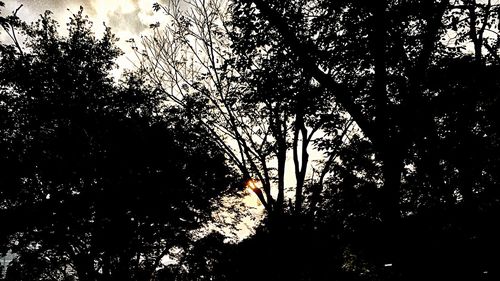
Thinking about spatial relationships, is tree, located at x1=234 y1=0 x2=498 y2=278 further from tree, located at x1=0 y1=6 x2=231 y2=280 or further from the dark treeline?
tree, located at x1=0 y1=6 x2=231 y2=280

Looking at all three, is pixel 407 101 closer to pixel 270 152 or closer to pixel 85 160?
pixel 270 152

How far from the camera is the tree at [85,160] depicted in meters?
13.2

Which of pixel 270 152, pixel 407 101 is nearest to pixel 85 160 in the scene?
pixel 270 152

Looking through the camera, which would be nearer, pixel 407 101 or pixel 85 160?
pixel 407 101

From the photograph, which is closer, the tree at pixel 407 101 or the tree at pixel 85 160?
the tree at pixel 407 101

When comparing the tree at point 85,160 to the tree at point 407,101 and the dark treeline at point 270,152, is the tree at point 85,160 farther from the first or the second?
the tree at point 407,101

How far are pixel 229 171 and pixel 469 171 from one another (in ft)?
40.6

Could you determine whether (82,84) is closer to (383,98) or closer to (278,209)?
(278,209)

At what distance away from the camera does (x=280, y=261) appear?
12508 millimetres

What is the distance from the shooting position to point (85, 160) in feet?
45.7

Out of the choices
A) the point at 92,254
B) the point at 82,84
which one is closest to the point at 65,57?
the point at 82,84

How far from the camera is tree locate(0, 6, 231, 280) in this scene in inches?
521

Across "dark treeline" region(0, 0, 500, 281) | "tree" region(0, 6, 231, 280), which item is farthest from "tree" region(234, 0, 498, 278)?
"tree" region(0, 6, 231, 280)

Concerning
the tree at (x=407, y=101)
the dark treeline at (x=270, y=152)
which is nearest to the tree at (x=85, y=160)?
the dark treeline at (x=270, y=152)
